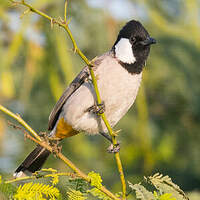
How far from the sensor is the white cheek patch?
320 cm

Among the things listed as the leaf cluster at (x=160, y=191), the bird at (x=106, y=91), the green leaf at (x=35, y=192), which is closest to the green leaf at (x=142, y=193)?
the leaf cluster at (x=160, y=191)

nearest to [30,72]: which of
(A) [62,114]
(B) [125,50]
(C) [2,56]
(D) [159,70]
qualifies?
(C) [2,56]

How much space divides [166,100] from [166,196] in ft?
10.5

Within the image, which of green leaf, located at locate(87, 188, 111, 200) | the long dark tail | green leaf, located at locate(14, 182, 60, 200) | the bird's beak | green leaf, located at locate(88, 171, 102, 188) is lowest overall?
the long dark tail

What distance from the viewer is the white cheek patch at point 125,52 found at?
320 centimetres

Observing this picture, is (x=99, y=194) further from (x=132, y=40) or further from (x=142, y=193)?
(x=132, y=40)

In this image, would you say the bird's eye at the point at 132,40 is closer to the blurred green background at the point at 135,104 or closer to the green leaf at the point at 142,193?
the blurred green background at the point at 135,104

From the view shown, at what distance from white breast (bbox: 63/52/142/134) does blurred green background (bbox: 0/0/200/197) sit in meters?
0.47

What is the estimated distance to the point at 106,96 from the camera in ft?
9.93

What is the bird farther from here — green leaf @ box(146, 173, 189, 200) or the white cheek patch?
green leaf @ box(146, 173, 189, 200)

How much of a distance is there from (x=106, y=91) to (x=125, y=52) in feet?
1.25

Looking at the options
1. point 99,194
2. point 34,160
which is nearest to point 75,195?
point 99,194

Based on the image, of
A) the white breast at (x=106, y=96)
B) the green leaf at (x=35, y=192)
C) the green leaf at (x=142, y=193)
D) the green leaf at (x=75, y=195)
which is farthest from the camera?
the white breast at (x=106, y=96)

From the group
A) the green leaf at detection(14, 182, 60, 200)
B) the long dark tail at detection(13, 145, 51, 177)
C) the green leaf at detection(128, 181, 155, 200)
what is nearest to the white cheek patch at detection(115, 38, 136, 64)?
the long dark tail at detection(13, 145, 51, 177)
